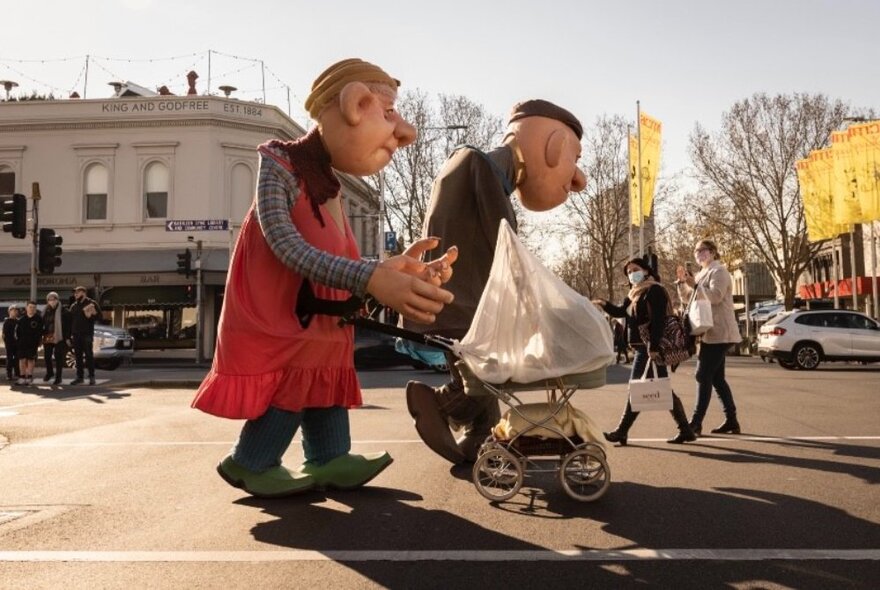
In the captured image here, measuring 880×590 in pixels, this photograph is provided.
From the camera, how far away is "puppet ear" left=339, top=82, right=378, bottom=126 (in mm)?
3932

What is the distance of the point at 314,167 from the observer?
4.00 m

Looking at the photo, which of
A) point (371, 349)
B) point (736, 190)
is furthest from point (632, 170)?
point (371, 349)

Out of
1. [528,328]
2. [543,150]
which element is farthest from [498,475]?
[543,150]

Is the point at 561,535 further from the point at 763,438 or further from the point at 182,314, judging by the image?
the point at 182,314

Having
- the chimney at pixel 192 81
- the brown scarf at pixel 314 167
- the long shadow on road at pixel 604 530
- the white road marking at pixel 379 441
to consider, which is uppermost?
the chimney at pixel 192 81

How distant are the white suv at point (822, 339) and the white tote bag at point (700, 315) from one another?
14.5m

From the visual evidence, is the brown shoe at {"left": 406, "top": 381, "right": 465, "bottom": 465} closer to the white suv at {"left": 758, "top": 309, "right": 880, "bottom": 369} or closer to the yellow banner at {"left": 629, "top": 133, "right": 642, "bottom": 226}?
the white suv at {"left": 758, "top": 309, "right": 880, "bottom": 369}

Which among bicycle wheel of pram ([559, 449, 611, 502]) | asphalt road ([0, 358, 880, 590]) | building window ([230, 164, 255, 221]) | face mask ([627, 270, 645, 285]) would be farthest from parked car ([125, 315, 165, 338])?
bicycle wheel of pram ([559, 449, 611, 502])

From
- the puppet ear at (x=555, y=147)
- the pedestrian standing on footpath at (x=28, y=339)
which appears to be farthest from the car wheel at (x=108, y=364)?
the puppet ear at (x=555, y=147)

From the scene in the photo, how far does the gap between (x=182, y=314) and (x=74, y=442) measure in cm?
2355

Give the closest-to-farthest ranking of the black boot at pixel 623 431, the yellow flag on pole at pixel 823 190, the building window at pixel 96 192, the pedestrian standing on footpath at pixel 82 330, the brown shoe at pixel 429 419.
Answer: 1. the brown shoe at pixel 429 419
2. the black boot at pixel 623 431
3. the pedestrian standing on footpath at pixel 82 330
4. the yellow flag on pole at pixel 823 190
5. the building window at pixel 96 192

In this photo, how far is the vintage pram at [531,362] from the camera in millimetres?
3824

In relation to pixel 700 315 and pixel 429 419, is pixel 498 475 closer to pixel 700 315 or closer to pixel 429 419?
→ pixel 429 419

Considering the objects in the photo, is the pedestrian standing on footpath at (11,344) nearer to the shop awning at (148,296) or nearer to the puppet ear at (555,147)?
the shop awning at (148,296)
